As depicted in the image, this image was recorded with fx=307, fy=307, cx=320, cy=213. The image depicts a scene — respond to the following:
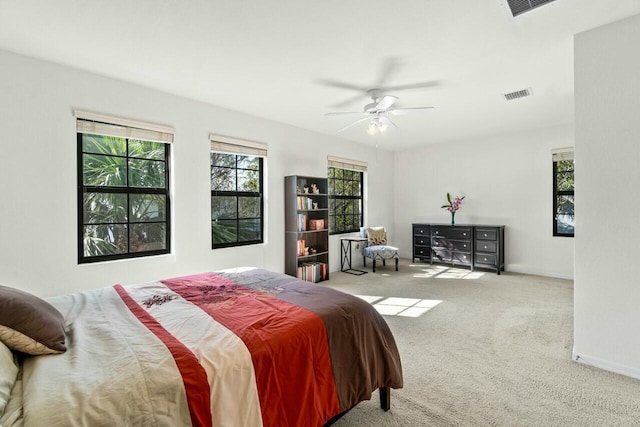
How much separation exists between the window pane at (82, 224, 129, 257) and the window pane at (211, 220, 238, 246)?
103 cm

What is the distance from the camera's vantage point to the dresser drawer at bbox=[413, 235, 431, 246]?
20.5 feet

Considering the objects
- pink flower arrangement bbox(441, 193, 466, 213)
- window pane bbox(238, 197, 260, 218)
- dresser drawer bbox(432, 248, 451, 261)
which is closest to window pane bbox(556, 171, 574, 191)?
pink flower arrangement bbox(441, 193, 466, 213)

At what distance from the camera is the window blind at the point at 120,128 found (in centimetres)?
297

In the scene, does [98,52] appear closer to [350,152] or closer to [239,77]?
[239,77]

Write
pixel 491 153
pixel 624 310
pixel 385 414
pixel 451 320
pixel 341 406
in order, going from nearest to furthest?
pixel 341 406, pixel 385 414, pixel 624 310, pixel 451 320, pixel 491 153

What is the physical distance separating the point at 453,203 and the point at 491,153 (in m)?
1.16

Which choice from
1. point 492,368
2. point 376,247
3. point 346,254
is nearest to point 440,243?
point 376,247

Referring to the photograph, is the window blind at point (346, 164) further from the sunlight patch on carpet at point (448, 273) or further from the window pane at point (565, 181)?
the window pane at point (565, 181)

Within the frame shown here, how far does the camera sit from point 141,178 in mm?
3455

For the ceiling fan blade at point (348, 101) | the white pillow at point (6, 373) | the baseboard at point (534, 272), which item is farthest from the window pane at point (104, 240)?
the baseboard at point (534, 272)

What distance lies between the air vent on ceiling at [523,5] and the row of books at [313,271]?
3.84m

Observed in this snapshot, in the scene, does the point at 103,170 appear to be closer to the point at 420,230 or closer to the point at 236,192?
the point at 236,192

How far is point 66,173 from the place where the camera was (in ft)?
9.48

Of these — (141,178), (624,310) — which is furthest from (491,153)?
(141,178)
